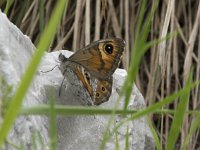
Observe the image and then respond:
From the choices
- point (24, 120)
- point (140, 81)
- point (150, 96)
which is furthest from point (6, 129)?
point (140, 81)

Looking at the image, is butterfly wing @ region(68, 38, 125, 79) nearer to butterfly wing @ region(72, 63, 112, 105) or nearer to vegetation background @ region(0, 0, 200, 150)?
butterfly wing @ region(72, 63, 112, 105)

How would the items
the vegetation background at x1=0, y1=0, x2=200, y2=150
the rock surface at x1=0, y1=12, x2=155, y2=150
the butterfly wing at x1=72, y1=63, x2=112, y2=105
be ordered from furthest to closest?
the vegetation background at x1=0, y1=0, x2=200, y2=150 < the butterfly wing at x1=72, y1=63, x2=112, y2=105 < the rock surface at x1=0, y1=12, x2=155, y2=150

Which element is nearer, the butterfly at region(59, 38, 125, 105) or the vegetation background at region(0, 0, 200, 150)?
the butterfly at region(59, 38, 125, 105)

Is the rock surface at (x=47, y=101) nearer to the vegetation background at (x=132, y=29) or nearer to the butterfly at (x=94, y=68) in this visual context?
the butterfly at (x=94, y=68)

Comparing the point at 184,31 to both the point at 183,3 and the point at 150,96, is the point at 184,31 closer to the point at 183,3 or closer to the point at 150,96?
the point at 183,3

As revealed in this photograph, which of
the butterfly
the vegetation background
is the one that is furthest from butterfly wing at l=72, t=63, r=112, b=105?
the vegetation background

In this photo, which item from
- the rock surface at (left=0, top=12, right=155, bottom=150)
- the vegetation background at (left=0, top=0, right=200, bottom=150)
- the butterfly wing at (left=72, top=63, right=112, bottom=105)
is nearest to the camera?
the rock surface at (left=0, top=12, right=155, bottom=150)

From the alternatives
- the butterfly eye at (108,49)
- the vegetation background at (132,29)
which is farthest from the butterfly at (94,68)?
the vegetation background at (132,29)
